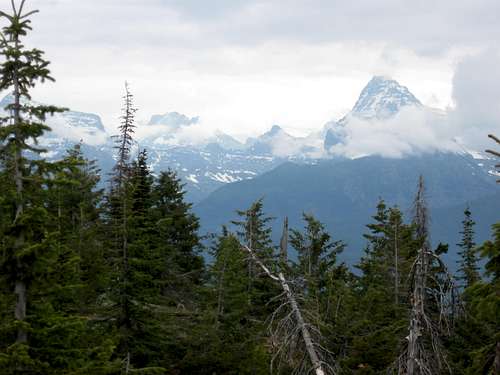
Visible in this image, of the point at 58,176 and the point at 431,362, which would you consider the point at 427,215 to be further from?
the point at 58,176

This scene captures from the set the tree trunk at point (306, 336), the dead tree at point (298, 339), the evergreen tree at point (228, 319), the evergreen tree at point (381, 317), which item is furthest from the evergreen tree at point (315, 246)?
the tree trunk at point (306, 336)

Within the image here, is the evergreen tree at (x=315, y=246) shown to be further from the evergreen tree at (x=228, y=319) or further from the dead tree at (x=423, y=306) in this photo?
the dead tree at (x=423, y=306)

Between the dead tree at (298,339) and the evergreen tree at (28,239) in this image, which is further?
the evergreen tree at (28,239)

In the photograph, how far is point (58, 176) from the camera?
521 inches

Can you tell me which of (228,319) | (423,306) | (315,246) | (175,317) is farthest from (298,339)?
(315,246)

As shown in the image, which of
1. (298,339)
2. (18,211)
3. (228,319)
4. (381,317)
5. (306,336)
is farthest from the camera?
(228,319)

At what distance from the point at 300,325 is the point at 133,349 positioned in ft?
42.9

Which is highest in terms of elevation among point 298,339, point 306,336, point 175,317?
point 306,336

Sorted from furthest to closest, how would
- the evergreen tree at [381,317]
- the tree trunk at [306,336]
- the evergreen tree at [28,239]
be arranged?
1. the evergreen tree at [381,317]
2. the evergreen tree at [28,239]
3. the tree trunk at [306,336]

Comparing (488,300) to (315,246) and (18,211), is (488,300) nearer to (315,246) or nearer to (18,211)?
(18,211)

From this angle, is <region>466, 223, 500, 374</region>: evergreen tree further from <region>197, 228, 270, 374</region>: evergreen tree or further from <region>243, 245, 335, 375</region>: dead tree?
<region>197, 228, 270, 374</region>: evergreen tree

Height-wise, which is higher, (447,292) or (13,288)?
(447,292)

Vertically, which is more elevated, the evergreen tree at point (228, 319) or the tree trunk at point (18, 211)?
the tree trunk at point (18, 211)

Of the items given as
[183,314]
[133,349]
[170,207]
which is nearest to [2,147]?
[133,349]
